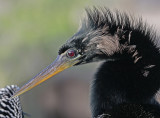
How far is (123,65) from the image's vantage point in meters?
2.81

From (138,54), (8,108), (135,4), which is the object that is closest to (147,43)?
(138,54)

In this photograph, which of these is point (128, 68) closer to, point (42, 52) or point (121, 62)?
point (121, 62)

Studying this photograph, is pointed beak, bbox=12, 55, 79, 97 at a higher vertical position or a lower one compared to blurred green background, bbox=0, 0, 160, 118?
lower

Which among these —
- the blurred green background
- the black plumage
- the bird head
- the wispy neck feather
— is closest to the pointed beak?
the bird head

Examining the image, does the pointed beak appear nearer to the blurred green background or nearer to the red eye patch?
the red eye patch

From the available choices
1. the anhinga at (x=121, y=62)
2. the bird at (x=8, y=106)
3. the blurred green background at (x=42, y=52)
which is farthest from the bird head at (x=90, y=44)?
the blurred green background at (x=42, y=52)

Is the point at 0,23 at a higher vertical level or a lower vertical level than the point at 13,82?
higher

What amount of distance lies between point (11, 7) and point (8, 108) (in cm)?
374

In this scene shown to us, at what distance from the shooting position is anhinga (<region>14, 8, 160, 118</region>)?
9.07 ft

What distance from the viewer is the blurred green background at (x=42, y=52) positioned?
268 inches

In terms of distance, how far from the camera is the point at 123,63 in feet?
9.22

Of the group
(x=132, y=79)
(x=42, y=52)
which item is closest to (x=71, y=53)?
(x=132, y=79)

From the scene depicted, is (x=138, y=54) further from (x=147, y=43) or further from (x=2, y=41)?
(x=2, y=41)

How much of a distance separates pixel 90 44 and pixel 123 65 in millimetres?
281
